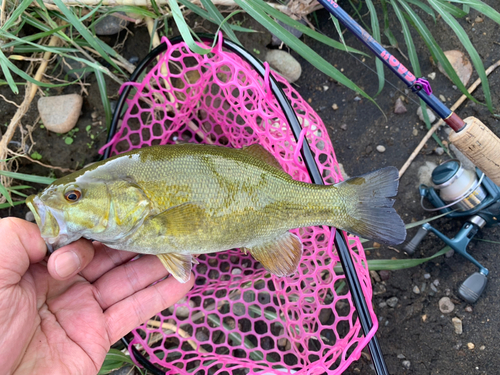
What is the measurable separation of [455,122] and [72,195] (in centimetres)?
254

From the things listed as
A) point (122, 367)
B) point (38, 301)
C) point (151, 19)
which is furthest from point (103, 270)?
point (151, 19)

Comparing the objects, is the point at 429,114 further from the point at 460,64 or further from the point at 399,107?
the point at 460,64

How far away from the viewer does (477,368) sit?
2.98 meters

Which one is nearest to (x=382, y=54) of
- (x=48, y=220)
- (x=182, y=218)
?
(x=182, y=218)

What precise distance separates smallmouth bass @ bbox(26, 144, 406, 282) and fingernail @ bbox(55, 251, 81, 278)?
0.09 m

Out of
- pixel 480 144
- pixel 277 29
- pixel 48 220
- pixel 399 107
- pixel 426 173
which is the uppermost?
pixel 480 144

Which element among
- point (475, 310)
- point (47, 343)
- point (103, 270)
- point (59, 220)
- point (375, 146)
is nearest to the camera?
point (59, 220)

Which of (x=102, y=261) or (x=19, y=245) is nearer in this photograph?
(x=19, y=245)

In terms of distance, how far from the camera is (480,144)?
8.35 ft

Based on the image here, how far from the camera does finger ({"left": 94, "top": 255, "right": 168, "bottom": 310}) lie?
7.80ft

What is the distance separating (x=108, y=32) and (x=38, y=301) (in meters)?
2.29

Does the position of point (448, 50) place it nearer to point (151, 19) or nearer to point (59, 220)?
point (151, 19)

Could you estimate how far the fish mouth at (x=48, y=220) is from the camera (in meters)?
1.87

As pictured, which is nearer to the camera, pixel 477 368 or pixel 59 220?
pixel 59 220
